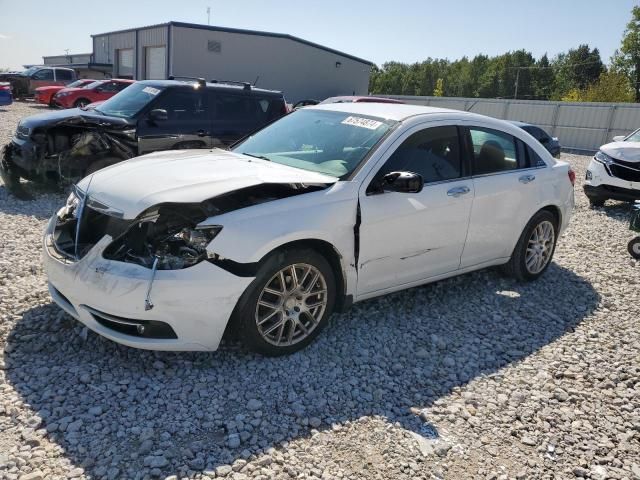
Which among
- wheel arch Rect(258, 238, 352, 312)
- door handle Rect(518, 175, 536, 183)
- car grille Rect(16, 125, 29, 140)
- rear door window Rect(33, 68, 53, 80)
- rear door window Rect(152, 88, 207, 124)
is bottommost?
wheel arch Rect(258, 238, 352, 312)

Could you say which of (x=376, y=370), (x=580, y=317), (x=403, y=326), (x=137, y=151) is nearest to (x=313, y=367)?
(x=376, y=370)

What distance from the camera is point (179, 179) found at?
3689 millimetres

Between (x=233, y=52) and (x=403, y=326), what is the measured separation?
2953 cm

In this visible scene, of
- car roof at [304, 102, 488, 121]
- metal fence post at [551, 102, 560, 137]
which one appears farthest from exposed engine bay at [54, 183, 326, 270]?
metal fence post at [551, 102, 560, 137]

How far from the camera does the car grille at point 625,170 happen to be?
371 inches

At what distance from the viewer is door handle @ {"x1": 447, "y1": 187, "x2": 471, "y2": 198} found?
179 inches

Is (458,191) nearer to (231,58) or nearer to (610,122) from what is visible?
(610,122)

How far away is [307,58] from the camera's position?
34.3 meters

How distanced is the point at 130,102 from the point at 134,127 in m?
0.79

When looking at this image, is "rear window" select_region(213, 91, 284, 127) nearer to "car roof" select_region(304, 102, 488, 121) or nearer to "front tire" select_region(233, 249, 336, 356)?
"car roof" select_region(304, 102, 488, 121)

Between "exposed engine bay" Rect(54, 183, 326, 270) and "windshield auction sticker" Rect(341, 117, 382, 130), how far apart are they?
1161mm

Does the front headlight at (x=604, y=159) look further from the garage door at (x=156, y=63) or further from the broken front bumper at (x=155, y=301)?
the garage door at (x=156, y=63)

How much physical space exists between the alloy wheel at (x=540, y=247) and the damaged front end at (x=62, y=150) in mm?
5735

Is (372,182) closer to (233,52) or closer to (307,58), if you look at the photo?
(233,52)
